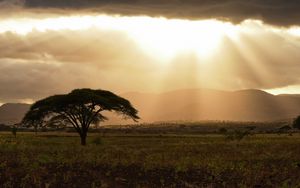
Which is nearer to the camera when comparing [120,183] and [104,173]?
[120,183]

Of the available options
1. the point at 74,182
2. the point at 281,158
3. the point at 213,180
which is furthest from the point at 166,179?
the point at 281,158

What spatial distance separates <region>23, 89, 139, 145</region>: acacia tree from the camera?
242 feet

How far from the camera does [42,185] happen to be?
24.8 meters

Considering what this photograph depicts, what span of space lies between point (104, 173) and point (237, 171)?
7.61 metres

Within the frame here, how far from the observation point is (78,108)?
74.6 meters

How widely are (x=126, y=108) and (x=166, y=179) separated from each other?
49866mm

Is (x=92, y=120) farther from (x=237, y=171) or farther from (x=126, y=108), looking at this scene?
(x=237, y=171)

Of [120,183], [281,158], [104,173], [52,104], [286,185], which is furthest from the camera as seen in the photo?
[52,104]

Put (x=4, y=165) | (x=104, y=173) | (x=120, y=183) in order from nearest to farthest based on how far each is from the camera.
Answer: (x=120, y=183) → (x=104, y=173) → (x=4, y=165)

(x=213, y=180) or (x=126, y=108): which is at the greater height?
(x=126, y=108)

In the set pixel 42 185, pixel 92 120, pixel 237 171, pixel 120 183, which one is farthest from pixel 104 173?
pixel 92 120

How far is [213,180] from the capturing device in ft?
86.4

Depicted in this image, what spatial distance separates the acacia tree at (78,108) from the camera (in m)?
73.8

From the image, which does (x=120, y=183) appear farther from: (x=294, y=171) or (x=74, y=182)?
(x=294, y=171)
